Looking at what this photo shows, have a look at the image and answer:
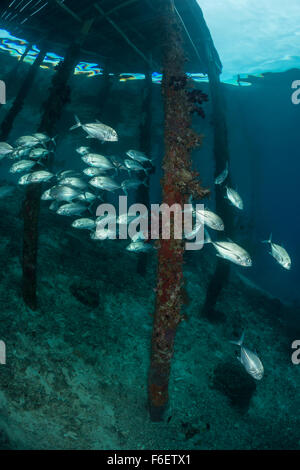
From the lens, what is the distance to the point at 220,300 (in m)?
10.3

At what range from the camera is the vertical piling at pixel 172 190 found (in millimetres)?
3916

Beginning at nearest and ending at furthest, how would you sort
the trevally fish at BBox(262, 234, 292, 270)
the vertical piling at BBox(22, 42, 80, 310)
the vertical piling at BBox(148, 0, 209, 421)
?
the vertical piling at BBox(148, 0, 209, 421) < the vertical piling at BBox(22, 42, 80, 310) < the trevally fish at BBox(262, 234, 292, 270)

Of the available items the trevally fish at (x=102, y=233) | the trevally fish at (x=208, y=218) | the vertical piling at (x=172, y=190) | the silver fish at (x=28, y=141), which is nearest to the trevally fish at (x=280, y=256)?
the trevally fish at (x=208, y=218)

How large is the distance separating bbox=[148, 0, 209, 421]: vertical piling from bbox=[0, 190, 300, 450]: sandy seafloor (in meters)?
1.30

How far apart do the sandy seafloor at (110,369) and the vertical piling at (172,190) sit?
1.30 m

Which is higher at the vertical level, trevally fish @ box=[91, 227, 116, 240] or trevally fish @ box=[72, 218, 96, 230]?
trevally fish @ box=[72, 218, 96, 230]

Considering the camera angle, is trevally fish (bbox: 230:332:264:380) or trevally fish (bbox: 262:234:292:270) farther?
trevally fish (bbox: 262:234:292:270)

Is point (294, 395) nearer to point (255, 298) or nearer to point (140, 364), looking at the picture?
point (140, 364)

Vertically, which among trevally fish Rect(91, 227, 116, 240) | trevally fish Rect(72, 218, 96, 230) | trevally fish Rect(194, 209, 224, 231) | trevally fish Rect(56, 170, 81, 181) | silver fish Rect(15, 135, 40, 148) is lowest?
trevally fish Rect(91, 227, 116, 240)

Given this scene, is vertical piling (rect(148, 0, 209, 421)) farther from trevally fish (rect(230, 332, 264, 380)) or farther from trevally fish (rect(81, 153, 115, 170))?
trevally fish (rect(81, 153, 115, 170))

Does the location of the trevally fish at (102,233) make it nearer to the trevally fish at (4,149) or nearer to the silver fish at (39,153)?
the silver fish at (39,153)

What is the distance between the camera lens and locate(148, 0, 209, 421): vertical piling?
3916 mm

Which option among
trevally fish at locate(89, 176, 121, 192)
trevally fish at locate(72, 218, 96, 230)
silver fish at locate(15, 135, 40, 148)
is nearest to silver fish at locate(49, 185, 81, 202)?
trevally fish at locate(89, 176, 121, 192)
